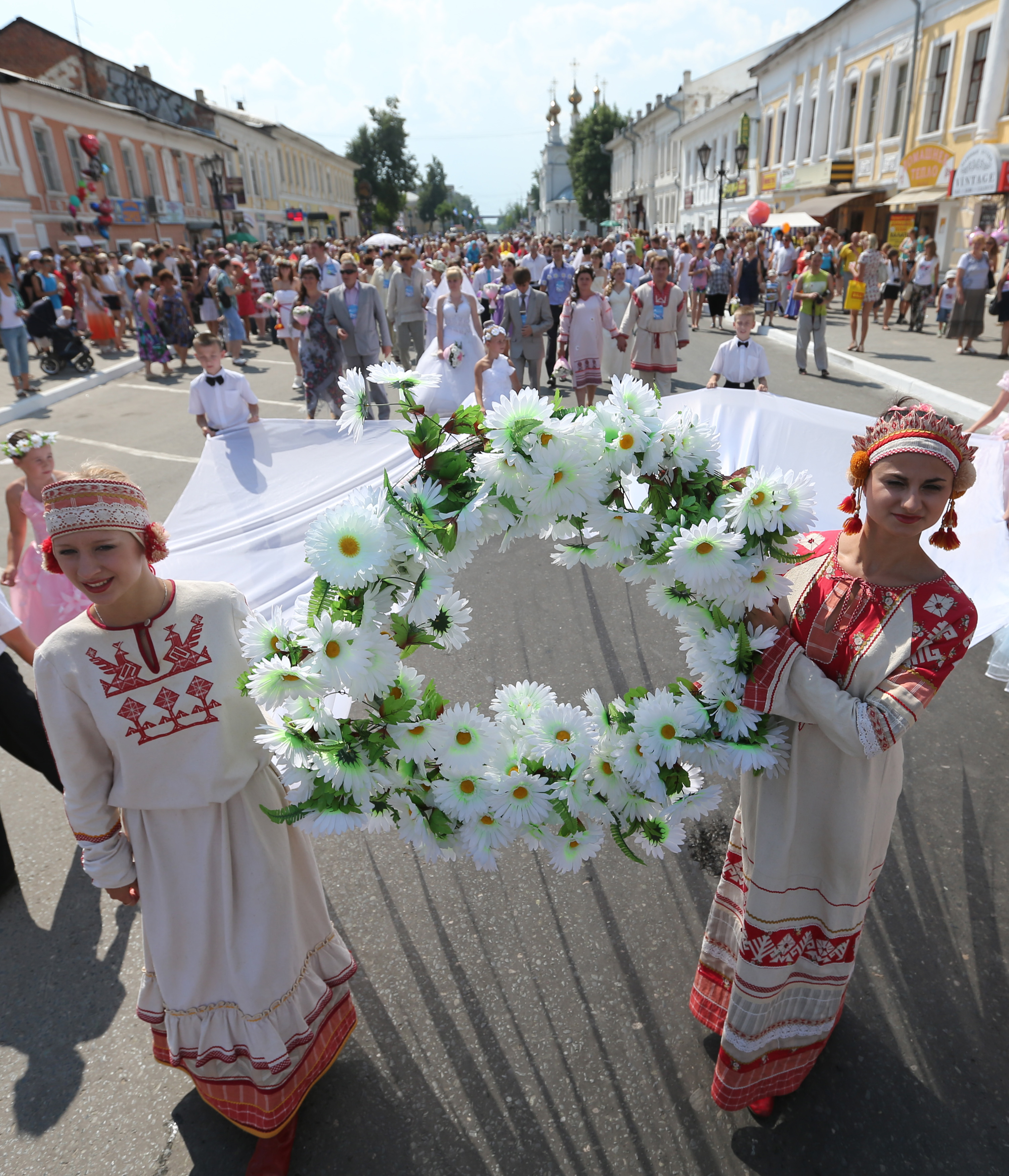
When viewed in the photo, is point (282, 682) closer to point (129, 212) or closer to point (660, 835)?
point (660, 835)

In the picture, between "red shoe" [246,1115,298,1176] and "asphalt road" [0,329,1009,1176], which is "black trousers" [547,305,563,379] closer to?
"asphalt road" [0,329,1009,1176]

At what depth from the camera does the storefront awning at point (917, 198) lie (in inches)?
913

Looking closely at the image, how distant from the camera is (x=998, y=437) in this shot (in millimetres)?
4766

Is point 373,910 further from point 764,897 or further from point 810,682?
point 810,682

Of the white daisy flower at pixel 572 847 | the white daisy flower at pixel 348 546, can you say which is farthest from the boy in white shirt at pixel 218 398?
the white daisy flower at pixel 572 847

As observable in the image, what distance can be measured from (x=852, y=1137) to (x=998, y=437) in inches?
158

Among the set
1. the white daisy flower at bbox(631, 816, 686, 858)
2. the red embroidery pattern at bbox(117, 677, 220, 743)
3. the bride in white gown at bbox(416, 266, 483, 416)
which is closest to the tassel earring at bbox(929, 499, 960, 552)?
the white daisy flower at bbox(631, 816, 686, 858)

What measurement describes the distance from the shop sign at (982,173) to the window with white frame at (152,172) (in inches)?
1340

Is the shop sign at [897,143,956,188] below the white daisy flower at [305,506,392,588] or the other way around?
the other way around

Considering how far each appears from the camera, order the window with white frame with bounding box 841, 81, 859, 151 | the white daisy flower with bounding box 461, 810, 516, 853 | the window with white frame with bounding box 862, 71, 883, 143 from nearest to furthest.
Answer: the white daisy flower with bounding box 461, 810, 516, 853, the window with white frame with bounding box 862, 71, 883, 143, the window with white frame with bounding box 841, 81, 859, 151

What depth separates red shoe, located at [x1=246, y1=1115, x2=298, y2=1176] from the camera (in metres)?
2.34

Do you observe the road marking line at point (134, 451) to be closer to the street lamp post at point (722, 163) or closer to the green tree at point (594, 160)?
the street lamp post at point (722, 163)

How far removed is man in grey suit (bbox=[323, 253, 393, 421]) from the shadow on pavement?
754 cm

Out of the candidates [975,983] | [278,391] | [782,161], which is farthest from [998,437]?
[782,161]
